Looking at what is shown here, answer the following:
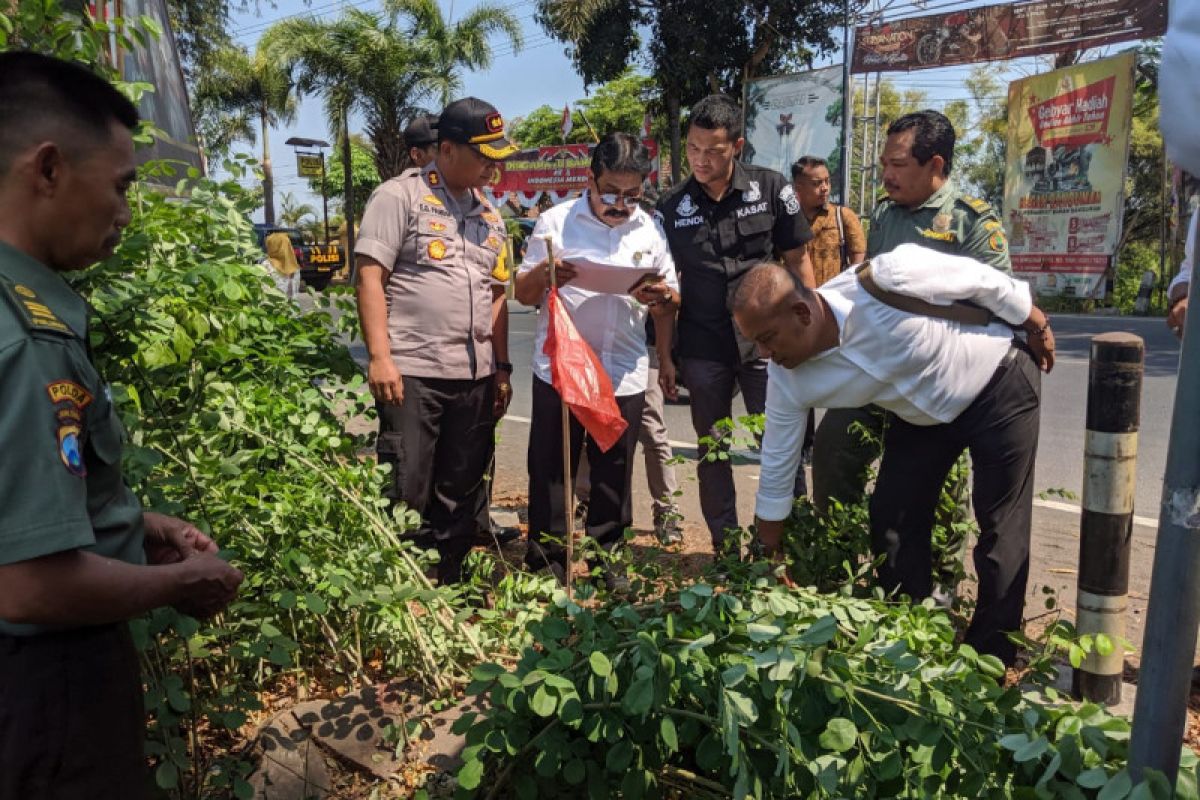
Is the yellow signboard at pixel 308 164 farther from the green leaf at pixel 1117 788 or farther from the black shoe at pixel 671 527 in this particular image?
the green leaf at pixel 1117 788

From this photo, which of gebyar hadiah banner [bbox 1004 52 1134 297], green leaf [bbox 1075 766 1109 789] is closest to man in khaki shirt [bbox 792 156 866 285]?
green leaf [bbox 1075 766 1109 789]

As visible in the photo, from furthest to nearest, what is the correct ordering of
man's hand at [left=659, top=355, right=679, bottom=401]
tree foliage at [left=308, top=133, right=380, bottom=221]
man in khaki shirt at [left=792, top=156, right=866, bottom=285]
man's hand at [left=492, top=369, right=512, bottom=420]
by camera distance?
1. tree foliage at [left=308, top=133, right=380, bottom=221]
2. man in khaki shirt at [left=792, top=156, right=866, bottom=285]
3. man's hand at [left=659, top=355, right=679, bottom=401]
4. man's hand at [left=492, top=369, right=512, bottom=420]

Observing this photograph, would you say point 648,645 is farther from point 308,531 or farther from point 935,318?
point 935,318

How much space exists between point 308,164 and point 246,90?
3365mm

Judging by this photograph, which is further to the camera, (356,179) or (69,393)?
(356,179)

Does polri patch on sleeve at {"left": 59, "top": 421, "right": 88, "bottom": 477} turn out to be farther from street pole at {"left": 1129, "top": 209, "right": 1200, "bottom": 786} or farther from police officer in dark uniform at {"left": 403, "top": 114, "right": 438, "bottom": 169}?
police officer in dark uniform at {"left": 403, "top": 114, "right": 438, "bottom": 169}

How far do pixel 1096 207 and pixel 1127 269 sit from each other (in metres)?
7.10

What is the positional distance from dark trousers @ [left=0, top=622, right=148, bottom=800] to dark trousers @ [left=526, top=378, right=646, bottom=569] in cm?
218

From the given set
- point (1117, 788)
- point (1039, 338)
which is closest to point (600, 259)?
point (1039, 338)

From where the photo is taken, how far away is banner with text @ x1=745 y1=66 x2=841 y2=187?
690 inches

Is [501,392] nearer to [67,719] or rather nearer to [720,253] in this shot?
[720,253]

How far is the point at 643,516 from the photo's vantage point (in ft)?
16.9

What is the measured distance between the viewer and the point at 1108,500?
2744 millimetres

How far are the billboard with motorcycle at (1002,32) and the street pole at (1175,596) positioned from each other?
18517mm
